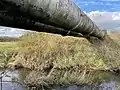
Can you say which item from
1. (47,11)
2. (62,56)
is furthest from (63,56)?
(47,11)

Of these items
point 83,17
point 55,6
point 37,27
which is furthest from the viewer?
point 83,17

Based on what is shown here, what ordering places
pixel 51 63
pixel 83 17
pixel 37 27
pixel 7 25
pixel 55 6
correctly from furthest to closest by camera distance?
pixel 51 63 < pixel 83 17 < pixel 37 27 < pixel 7 25 < pixel 55 6

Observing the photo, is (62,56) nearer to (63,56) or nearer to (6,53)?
(63,56)

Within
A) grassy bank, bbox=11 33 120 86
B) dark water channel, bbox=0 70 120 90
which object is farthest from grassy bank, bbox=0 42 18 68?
dark water channel, bbox=0 70 120 90

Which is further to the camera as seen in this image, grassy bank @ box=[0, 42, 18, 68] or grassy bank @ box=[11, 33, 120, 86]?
grassy bank @ box=[0, 42, 18, 68]

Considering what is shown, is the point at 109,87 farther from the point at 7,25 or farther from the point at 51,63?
the point at 7,25

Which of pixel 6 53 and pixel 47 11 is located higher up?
pixel 47 11

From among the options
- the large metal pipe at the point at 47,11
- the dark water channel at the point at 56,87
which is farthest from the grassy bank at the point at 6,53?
the large metal pipe at the point at 47,11

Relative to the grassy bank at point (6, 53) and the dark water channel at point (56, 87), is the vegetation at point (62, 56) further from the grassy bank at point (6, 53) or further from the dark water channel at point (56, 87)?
the dark water channel at point (56, 87)

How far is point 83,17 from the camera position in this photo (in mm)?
1774

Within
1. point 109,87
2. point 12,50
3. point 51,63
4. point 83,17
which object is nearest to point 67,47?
point 51,63

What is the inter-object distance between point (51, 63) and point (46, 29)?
17.4m

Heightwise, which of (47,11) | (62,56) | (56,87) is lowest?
(56,87)

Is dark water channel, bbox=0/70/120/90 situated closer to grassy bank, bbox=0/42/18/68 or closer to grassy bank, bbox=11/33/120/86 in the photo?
grassy bank, bbox=11/33/120/86
